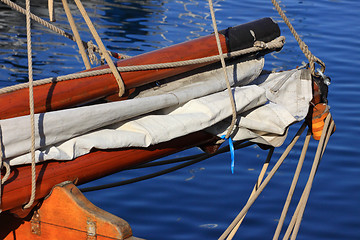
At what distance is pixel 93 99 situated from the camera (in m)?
2.82

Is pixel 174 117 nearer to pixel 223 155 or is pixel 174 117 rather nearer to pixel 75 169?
pixel 75 169

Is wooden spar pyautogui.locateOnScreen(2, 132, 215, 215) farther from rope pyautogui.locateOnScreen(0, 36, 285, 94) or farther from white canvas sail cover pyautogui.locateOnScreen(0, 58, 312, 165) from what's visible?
rope pyautogui.locateOnScreen(0, 36, 285, 94)

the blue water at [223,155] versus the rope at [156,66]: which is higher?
the rope at [156,66]

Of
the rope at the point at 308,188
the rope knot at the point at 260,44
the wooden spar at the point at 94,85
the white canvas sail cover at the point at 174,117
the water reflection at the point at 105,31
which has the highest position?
the rope knot at the point at 260,44

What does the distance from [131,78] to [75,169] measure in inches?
22.6

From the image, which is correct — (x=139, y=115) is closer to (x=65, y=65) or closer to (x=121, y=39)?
(x=65, y=65)

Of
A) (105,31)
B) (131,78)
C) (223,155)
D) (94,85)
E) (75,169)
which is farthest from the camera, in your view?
→ (105,31)

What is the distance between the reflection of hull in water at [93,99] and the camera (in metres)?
2.46

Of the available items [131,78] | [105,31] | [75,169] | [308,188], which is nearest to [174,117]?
[131,78]

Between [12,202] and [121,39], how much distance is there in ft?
30.5

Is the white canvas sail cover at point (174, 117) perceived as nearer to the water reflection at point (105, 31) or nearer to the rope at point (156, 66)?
the rope at point (156, 66)

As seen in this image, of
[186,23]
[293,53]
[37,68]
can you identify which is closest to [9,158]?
[37,68]

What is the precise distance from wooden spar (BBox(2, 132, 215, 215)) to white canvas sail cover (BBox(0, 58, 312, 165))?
0.04m

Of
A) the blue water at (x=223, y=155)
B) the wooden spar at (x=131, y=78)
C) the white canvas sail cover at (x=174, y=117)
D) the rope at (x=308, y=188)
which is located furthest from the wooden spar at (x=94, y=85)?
the blue water at (x=223, y=155)
